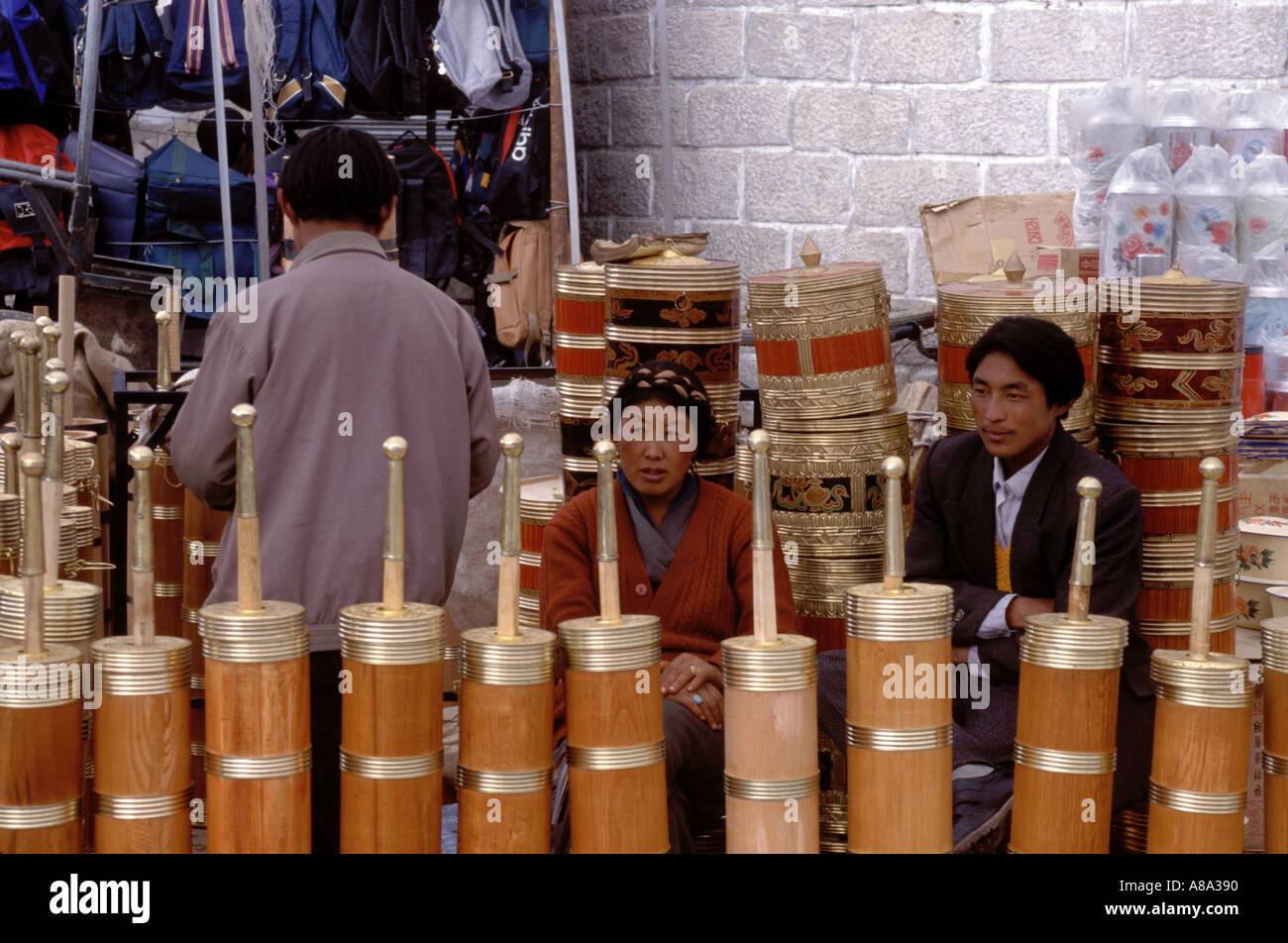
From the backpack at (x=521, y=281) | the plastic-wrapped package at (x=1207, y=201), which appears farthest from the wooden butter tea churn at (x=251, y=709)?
the backpack at (x=521, y=281)

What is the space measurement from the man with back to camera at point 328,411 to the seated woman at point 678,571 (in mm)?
283

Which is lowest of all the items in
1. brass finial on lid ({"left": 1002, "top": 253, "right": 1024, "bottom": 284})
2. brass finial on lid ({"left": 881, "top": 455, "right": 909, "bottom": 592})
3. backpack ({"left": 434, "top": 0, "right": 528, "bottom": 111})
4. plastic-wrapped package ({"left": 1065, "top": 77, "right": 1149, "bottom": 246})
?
brass finial on lid ({"left": 881, "top": 455, "right": 909, "bottom": 592})

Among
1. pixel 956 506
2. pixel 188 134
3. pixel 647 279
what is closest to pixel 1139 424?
pixel 956 506

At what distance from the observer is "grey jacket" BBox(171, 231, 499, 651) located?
2.48 metres

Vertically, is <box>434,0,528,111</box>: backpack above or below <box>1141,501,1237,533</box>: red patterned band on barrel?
above

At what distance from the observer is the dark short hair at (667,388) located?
2.97 m

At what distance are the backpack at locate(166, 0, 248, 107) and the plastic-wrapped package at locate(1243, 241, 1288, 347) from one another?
3933 mm

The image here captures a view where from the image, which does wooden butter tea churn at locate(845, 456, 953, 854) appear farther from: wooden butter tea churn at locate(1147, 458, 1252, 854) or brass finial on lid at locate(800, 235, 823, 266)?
brass finial on lid at locate(800, 235, 823, 266)

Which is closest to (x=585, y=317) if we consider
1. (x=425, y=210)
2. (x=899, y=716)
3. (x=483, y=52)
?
(x=899, y=716)

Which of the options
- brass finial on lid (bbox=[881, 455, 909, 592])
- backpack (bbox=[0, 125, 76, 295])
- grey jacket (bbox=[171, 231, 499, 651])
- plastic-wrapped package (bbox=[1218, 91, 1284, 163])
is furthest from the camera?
backpack (bbox=[0, 125, 76, 295])

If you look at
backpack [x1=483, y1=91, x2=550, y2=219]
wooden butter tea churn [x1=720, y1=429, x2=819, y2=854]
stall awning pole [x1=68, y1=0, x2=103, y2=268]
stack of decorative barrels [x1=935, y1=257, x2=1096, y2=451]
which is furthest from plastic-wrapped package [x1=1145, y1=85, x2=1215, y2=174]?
stall awning pole [x1=68, y1=0, x2=103, y2=268]

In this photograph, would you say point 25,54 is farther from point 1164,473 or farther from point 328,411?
point 1164,473

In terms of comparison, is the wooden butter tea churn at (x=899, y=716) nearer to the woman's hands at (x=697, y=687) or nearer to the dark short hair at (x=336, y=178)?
the woman's hands at (x=697, y=687)

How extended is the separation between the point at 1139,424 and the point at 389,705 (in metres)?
1.73
